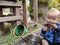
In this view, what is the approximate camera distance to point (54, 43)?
2623 mm

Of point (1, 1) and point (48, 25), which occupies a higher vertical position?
point (1, 1)

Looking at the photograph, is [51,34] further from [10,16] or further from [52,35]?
[10,16]

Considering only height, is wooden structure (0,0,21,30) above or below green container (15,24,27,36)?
above

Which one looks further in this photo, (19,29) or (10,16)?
(10,16)

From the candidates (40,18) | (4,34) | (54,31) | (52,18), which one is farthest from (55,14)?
(40,18)

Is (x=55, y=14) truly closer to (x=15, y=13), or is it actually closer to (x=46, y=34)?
(x=46, y=34)

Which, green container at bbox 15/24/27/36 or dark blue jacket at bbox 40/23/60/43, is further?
green container at bbox 15/24/27/36

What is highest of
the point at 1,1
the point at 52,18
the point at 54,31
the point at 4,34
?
the point at 1,1

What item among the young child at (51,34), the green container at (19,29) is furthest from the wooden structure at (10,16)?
the young child at (51,34)

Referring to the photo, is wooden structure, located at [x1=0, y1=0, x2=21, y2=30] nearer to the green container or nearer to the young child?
the green container

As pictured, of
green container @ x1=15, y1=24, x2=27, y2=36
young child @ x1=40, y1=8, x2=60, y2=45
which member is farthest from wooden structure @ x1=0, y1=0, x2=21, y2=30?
young child @ x1=40, y1=8, x2=60, y2=45

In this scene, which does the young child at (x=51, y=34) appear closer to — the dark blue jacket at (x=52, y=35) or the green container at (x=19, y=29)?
the dark blue jacket at (x=52, y=35)

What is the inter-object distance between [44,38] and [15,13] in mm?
3472

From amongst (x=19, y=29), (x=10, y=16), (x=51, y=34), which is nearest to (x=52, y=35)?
(x=51, y=34)
